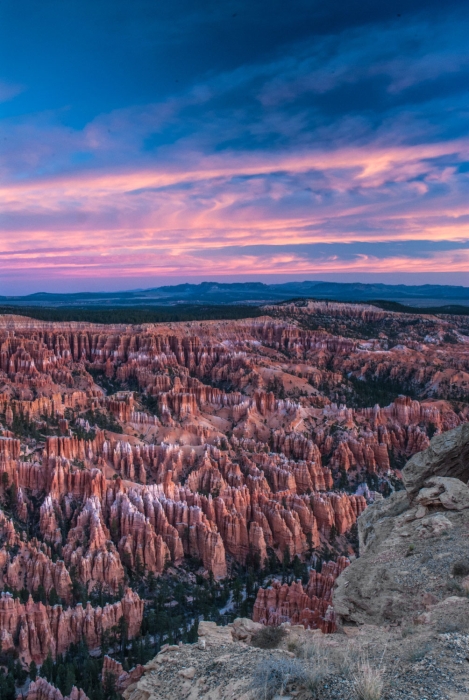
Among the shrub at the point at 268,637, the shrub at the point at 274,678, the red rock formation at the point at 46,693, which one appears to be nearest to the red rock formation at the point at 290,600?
the red rock formation at the point at 46,693

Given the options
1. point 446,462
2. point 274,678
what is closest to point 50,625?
point 446,462

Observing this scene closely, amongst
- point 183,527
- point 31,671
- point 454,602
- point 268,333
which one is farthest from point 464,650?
point 268,333

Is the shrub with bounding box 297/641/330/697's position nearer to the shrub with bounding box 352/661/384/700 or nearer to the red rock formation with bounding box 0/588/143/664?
the shrub with bounding box 352/661/384/700

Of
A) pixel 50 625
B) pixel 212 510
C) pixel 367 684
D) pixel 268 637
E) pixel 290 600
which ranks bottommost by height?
pixel 50 625

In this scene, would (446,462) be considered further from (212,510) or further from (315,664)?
(212,510)

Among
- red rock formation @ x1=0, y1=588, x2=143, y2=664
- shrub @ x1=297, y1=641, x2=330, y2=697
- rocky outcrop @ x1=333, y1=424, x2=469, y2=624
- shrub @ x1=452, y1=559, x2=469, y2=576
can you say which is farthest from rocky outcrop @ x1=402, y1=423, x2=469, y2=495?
red rock formation @ x1=0, y1=588, x2=143, y2=664

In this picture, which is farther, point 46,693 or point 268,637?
point 46,693

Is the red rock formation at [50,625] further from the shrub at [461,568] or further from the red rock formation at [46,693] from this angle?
the shrub at [461,568]
